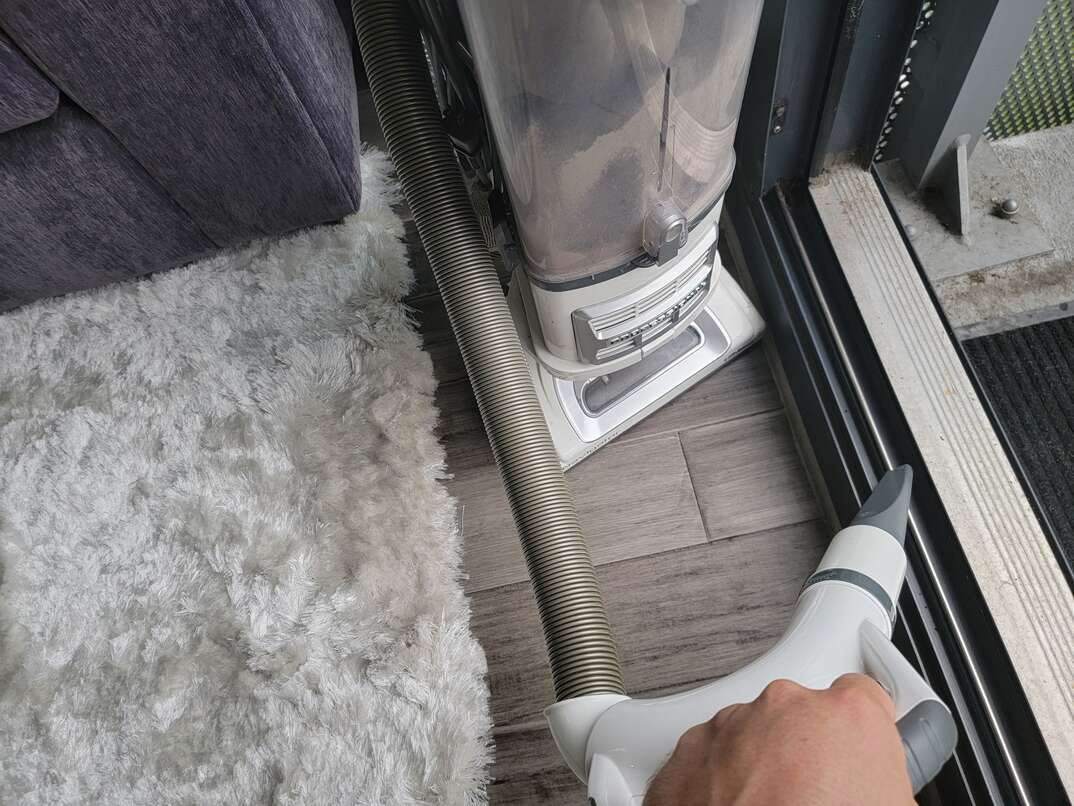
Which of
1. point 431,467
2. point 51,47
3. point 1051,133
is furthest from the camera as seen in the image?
point 431,467

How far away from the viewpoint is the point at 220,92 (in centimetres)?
97

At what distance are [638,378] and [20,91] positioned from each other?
812 millimetres

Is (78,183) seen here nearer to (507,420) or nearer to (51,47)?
(51,47)

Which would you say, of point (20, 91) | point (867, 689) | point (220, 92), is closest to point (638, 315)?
point (867, 689)

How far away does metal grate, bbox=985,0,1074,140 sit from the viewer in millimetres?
903

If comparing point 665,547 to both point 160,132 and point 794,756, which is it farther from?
point 160,132

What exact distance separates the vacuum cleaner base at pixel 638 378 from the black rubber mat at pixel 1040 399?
0.29 metres

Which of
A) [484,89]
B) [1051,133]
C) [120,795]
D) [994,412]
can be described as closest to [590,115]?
[484,89]

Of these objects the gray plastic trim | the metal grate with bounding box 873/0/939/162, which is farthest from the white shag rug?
the metal grate with bounding box 873/0/939/162

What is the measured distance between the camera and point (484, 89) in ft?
2.11

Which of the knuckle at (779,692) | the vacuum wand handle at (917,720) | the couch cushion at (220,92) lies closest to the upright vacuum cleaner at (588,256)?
the vacuum wand handle at (917,720)

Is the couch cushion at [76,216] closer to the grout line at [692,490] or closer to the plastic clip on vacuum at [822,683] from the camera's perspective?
the grout line at [692,490]

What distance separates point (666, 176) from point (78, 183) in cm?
80

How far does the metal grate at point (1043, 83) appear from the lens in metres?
0.90
